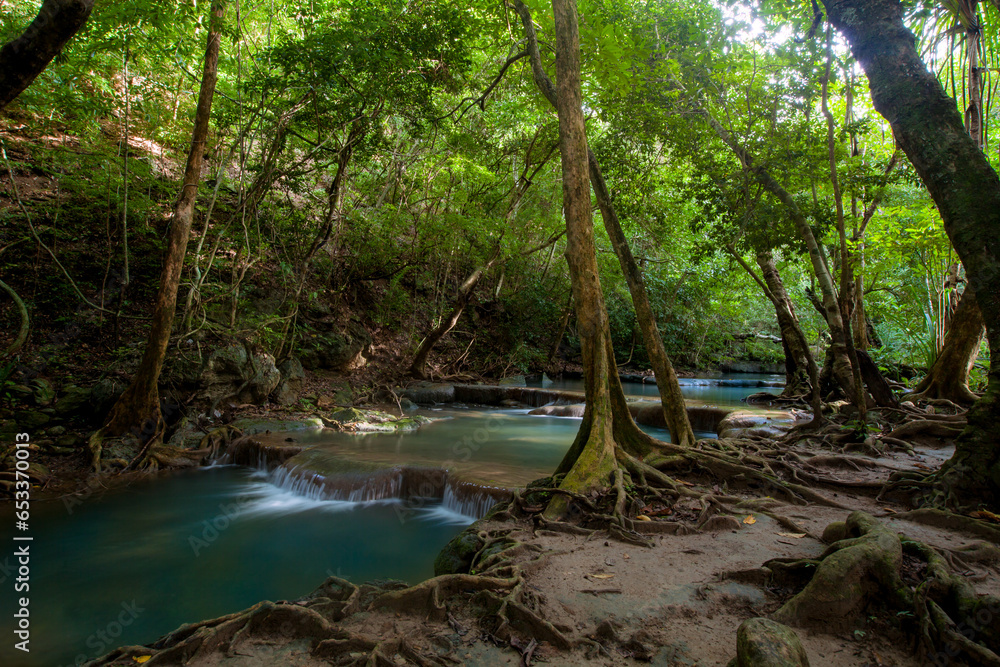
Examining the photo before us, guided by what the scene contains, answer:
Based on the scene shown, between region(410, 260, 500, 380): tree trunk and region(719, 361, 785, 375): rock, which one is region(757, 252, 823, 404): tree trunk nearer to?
region(410, 260, 500, 380): tree trunk

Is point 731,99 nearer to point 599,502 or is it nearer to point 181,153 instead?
point 599,502

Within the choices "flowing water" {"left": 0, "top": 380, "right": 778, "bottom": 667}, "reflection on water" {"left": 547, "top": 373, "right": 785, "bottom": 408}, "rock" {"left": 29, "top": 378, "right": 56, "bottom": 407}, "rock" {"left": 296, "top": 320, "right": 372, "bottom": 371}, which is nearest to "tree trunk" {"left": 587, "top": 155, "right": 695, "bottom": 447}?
"flowing water" {"left": 0, "top": 380, "right": 778, "bottom": 667}

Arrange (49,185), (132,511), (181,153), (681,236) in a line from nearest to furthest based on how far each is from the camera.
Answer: (132,511) → (49,185) → (181,153) → (681,236)

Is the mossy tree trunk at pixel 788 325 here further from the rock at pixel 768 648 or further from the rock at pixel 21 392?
the rock at pixel 21 392

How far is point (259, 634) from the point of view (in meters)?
2.74

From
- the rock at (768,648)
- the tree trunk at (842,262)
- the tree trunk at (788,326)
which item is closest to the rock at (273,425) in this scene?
the rock at (768,648)

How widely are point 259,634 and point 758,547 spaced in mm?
3408

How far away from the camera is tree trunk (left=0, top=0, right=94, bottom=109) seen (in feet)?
10.5

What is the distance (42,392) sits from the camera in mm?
7977

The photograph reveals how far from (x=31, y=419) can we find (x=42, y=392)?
2.04ft

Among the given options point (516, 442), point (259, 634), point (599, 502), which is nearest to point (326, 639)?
point (259, 634)

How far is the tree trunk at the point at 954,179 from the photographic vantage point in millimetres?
3600

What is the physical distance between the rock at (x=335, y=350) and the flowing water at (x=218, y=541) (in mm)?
5383

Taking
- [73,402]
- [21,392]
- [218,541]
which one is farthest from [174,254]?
[218,541]
